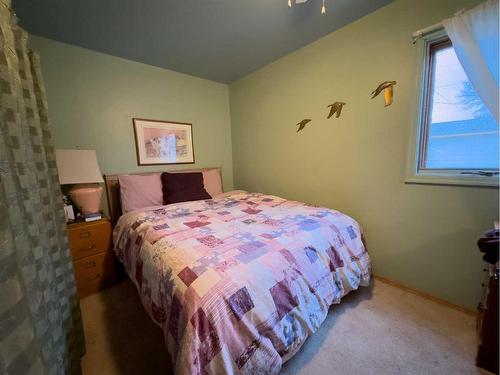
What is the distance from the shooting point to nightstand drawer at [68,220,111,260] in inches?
73.2

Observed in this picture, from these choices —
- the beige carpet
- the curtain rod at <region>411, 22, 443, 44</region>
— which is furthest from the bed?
the curtain rod at <region>411, 22, 443, 44</region>

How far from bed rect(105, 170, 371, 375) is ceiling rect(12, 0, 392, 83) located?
1.67 m

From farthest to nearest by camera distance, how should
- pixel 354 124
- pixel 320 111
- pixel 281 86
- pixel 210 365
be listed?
pixel 281 86 → pixel 320 111 → pixel 354 124 → pixel 210 365

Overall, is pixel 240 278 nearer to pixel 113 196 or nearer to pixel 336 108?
pixel 336 108

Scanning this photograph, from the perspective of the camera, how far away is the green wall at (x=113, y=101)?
202 centimetres

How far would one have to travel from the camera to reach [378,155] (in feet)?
6.14

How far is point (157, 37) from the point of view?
1.99 m

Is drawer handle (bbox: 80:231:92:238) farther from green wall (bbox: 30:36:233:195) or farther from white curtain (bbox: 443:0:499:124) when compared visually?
white curtain (bbox: 443:0:499:124)

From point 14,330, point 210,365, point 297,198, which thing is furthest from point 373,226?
point 14,330

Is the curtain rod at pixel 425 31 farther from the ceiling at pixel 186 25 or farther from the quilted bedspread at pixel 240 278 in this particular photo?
the quilted bedspread at pixel 240 278

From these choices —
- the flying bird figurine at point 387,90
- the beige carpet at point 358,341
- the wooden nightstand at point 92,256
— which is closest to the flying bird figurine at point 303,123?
Answer: the flying bird figurine at point 387,90

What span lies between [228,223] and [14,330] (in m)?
1.28

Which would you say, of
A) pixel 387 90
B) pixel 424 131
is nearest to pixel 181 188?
pixel 387 90

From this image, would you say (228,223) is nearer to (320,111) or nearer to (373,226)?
(373,226)
